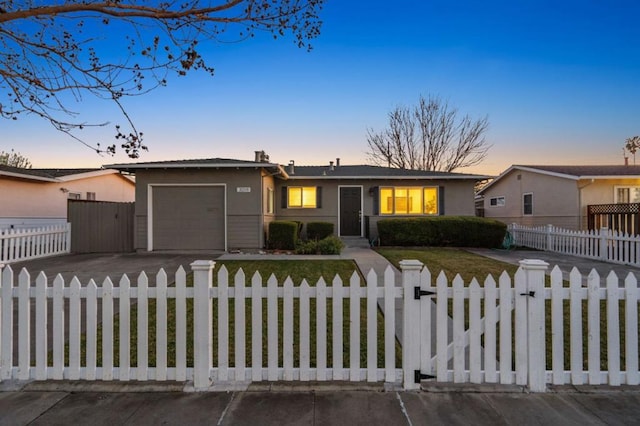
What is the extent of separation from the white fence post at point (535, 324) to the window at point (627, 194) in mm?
16606

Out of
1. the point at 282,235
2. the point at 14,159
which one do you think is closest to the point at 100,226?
the point at 282,235

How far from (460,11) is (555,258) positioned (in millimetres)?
7879

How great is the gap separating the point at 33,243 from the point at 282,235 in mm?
7892

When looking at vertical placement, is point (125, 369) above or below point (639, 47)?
below

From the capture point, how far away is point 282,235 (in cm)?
1209

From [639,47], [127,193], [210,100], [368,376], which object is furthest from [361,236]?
[127,193]

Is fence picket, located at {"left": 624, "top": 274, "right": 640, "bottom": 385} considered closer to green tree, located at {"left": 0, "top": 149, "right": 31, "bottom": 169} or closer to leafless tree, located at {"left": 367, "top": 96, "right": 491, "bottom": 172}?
leafless tree, located at {"left": 367, "top": 96, "right": 491, "bottom": 172}

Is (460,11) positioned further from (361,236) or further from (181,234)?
(181,234)

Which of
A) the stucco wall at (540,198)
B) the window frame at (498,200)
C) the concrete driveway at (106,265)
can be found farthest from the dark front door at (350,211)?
the window frame at (498,200)

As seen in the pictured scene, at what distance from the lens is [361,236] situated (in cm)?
1523

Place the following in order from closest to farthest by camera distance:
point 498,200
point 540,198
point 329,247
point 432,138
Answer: point 329,247 → point 540,198 → point 498,200 → point 432,138

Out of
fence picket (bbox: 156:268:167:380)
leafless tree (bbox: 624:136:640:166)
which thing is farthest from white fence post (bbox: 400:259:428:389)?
leafless tree (bbox: 624:136:640:166)

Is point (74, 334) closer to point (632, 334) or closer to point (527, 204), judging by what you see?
point (632, 334)

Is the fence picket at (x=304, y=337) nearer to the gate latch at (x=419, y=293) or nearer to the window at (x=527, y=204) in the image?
the gate latch at (x=419, y=293)
